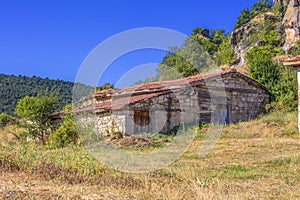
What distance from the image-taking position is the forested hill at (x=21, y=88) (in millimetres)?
41406

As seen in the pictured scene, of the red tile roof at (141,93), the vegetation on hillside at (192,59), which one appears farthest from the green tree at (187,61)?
the red tile roof at (141,93)

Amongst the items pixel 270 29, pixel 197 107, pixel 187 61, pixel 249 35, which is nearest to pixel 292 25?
pixel 270 29

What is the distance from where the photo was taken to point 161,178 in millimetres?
6320

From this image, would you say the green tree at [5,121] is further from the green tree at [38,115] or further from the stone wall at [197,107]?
the stone wall at [197,107]

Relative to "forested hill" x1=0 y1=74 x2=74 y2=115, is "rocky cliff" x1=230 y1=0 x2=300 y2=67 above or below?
above

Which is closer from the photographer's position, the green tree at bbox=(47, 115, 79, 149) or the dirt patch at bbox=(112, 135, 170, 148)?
the dirt patch at bbox=(112, 135, 170, 148)

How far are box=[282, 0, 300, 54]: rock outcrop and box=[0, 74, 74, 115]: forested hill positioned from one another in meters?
22.9

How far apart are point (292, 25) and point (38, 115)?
85.0ft

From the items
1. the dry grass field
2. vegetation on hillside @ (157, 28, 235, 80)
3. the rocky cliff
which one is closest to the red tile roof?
the dry grass field

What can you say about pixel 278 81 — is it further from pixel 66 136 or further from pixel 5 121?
pixel 5 121

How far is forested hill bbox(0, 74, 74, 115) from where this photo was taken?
41.4 meters

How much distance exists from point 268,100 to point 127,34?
411 inches

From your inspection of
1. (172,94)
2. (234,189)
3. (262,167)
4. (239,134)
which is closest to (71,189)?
(234,189)

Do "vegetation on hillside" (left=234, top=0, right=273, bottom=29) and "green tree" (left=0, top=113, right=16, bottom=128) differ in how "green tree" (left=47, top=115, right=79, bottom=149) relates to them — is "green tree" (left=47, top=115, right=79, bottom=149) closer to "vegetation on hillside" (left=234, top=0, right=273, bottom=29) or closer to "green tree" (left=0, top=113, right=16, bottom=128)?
"green tree" (left=0, top=113, right=16, bottom=128)
